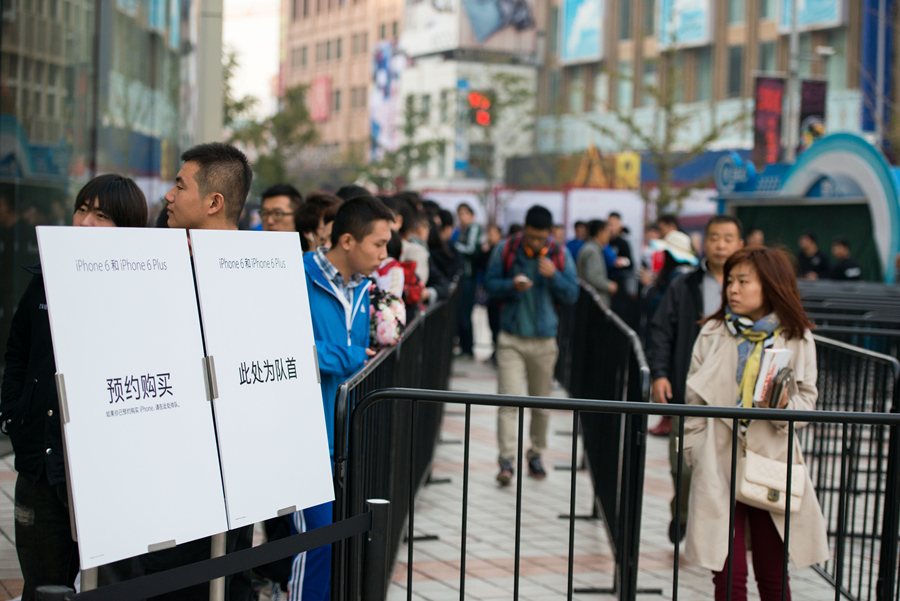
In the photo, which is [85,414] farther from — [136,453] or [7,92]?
[7,92]

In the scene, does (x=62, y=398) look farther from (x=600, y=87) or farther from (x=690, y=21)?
(x=600, y=87)

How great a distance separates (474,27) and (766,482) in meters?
72.5

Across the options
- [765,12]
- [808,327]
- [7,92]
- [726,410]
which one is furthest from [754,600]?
[765,12]

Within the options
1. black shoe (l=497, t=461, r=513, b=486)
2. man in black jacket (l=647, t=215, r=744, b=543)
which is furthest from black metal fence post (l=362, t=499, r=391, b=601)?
black shoe (l=497, t=461, r=513, b=486)

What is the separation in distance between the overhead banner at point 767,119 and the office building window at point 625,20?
92.3ft

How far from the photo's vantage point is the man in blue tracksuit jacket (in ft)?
13.6

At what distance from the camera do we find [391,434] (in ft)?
15.5

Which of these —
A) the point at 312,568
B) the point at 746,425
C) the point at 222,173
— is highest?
the point at 222,173

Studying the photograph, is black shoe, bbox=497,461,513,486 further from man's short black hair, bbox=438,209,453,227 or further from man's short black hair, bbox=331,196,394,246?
man's short black hair, bbox=438,209,453,227

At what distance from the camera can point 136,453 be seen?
2.50 meters

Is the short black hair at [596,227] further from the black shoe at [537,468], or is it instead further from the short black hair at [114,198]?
the short black hair at [114,198]

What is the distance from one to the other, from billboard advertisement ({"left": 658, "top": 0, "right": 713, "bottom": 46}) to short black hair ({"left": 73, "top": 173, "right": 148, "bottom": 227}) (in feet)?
153

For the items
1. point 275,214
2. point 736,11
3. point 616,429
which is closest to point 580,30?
point 736,11

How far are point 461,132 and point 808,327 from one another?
58.9m
